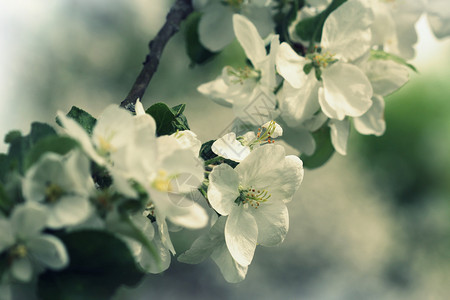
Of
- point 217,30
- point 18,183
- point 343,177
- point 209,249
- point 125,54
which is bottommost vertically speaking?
point 343,177

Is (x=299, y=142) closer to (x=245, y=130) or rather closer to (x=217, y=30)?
(x=245, y=130)

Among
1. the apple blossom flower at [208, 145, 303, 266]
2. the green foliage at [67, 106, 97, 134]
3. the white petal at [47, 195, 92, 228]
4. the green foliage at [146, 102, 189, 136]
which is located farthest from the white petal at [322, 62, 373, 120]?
the white petal at [47, 195, 92, 228]

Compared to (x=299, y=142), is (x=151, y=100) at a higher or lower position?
higher

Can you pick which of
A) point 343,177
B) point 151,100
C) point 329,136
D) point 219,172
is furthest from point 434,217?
point 219,172

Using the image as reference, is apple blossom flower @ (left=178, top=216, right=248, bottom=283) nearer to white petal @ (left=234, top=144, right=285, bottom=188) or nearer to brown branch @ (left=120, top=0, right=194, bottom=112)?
white petal @ (left=234, top=144, right=285, bottom=188)

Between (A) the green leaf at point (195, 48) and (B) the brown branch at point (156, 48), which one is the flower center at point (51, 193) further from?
(A) the green leaf at point (195, 48)

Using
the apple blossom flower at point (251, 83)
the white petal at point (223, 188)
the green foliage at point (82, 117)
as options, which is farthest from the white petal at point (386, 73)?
the green foliage at point (82, 117)
